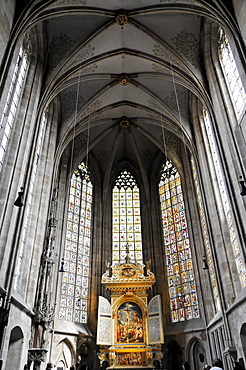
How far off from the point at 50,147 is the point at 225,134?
9059 millimetres

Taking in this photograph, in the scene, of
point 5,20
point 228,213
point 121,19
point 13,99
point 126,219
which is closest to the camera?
point 5,20

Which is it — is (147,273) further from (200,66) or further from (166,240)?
(200,66)

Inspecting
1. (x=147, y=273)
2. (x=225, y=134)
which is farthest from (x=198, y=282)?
(x=225, y=134)

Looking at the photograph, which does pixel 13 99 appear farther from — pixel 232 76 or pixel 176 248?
pixel 176 248

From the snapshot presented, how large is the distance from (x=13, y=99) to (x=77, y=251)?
421 inches

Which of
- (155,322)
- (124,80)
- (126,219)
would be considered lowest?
(155,322)

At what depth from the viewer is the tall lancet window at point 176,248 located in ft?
60.8

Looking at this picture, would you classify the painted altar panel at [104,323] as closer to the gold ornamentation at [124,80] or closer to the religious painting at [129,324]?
the religious painting at [129,324]

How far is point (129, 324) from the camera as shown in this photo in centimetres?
1788

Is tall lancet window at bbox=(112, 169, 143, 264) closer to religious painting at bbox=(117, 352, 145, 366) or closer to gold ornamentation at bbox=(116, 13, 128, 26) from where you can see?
religious painting at bbox=(117, 352, 145, 366)

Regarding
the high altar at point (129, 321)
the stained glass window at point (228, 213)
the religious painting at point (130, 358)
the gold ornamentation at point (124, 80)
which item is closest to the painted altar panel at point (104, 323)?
the high altar at point (129, 321)

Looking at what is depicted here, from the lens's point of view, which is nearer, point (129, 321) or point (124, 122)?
point (129, 321)

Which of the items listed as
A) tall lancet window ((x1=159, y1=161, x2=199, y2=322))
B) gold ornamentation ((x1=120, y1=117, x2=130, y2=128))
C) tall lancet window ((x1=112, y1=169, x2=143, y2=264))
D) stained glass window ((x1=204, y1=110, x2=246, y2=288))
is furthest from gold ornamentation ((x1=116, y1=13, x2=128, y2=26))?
tall lancet window ((x1=112, y1=169, x2=143, y2=264))

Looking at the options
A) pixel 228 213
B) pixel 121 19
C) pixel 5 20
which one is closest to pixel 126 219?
pixel 228 213
